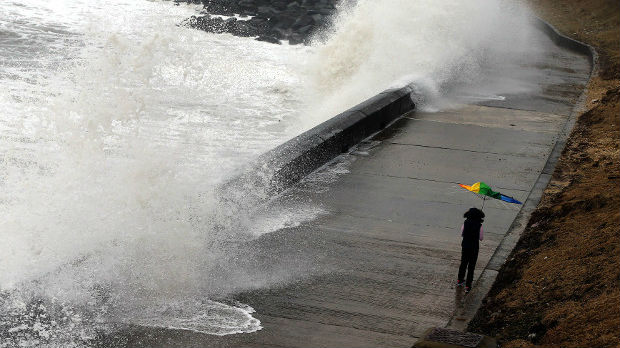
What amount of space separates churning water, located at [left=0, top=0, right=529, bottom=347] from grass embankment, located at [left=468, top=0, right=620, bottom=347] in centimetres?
221

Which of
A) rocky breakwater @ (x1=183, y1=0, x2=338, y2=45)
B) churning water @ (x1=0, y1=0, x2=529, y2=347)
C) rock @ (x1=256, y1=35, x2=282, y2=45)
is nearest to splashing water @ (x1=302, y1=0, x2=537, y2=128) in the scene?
churning water @ (x1=0, y1=0, x2=529, y2=347)

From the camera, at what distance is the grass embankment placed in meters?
7.06

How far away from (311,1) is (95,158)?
29.6 meters

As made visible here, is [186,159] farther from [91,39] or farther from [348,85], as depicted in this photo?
[91,39]

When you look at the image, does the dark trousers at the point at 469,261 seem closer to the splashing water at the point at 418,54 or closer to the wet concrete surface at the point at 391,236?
the wet concrete surface at the point at 391,236

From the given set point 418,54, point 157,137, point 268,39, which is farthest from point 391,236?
point 268,39

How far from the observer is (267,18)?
3606 centimetres

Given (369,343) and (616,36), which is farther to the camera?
(616,36)

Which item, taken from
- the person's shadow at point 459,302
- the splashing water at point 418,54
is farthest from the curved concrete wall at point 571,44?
the person's shadow at point 459,302

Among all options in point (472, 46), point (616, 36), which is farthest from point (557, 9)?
point (472, 46)

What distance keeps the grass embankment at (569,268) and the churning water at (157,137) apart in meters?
2.21

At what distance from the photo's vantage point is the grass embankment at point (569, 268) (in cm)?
706

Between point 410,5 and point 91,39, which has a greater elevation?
point 410,5

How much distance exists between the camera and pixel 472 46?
2308cm
